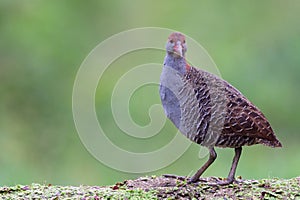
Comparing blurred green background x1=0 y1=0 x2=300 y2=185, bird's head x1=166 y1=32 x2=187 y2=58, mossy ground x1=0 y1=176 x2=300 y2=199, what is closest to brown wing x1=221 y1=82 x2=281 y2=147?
mossy ground x1=0 y1=176 x2=300 y2=199

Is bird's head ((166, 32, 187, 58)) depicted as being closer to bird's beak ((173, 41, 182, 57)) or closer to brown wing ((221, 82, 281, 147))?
bird's beak ((173, 41, 182, 57))

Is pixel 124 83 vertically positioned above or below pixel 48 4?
below

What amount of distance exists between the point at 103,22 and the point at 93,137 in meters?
5.55

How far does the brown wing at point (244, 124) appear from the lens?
13.6 ft

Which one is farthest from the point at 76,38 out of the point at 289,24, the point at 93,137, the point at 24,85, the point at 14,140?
the point at 93,137

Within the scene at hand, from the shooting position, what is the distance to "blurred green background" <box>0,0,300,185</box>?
29.8ft

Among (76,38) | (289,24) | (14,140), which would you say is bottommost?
(14,140)

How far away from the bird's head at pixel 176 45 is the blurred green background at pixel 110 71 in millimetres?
4014

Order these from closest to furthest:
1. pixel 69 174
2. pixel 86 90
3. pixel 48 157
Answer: pixel 69 174 → pixel 48 157 → pixel 86 90

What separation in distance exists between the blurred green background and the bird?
387cm

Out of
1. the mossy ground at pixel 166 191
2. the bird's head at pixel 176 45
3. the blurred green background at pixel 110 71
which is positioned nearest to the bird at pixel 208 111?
the bird's head at pixel 176 45

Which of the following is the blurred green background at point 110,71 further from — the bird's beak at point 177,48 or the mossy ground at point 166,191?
the bird's beak at point 177,48

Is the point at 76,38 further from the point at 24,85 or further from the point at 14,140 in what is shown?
Answer: the point at 14,140

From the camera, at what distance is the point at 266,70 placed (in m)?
10.7
